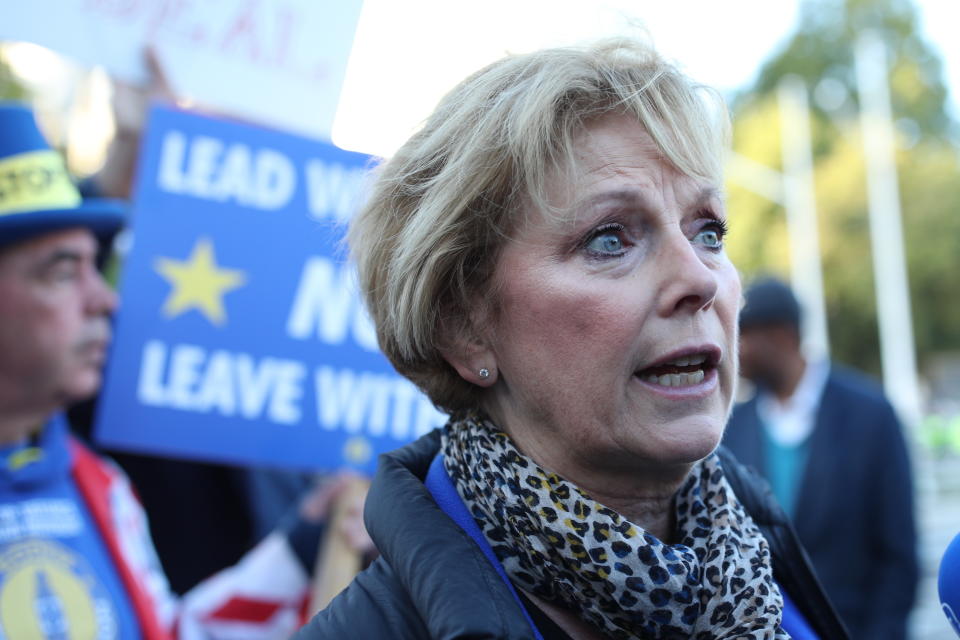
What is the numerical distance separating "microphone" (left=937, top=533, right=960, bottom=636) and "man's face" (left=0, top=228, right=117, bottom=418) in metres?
2.16

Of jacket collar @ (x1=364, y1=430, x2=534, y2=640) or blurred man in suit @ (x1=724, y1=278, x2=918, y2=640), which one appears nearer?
jacket collar @ (x1=364, y1=430, x2=534, y2=640)

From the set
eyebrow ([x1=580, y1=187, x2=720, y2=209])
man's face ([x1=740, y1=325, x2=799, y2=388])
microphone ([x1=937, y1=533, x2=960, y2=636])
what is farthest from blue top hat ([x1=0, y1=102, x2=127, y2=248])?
man's face ([x1=740, y1=325, x2=799, y2=388])

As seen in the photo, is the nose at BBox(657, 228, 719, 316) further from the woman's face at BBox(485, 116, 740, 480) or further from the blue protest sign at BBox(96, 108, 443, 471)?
the blue protest sign at BBox(96, 108, 443, 471)

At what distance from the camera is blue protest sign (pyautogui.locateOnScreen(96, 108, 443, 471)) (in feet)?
9.09

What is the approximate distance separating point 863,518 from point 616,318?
9.03 ft

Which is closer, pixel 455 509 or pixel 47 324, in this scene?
pixel 455 509

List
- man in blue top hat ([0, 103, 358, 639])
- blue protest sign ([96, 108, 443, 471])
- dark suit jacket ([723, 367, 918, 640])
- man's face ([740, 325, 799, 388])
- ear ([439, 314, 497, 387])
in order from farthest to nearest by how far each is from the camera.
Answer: man's face ([740, 325, 799, 388]) < dark suit jacket ([723, 367, 918, 640]) < blue protest sign ([96, 108, 443, 471]) < man in blue top hat ([0, 103, 358, 639]) < ear ([439, 314, 497, 387])

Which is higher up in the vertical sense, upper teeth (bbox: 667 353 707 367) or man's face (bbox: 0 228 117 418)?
upper teeth (bbox: 667 353 707 367)

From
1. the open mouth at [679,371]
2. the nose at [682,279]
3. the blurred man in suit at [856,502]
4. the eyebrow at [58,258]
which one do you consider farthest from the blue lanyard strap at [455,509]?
the blurred man in suit at [856,502]

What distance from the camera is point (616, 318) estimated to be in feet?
5.27

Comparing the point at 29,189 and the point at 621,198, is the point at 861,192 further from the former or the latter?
the point at 621,198

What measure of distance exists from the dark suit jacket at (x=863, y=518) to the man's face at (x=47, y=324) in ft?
9.17

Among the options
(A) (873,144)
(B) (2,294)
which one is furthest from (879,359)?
(B) (2,294)

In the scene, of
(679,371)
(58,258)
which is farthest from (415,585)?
(58,258)
